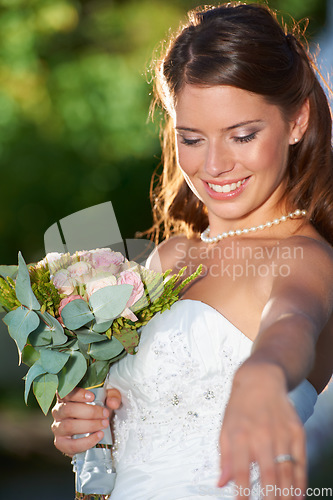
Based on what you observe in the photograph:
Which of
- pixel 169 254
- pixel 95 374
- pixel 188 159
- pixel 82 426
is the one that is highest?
pixel 188 159

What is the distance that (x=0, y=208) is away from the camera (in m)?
7.33

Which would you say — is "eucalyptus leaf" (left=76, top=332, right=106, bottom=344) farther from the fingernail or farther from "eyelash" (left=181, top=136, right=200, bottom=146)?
"eyelash" (left=181, top=136, right=200, bottom=146)

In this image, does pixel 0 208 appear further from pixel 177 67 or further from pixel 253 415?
pixel 253 415

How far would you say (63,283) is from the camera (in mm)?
2127

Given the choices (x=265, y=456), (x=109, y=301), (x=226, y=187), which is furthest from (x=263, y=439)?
(x=226, y=187)

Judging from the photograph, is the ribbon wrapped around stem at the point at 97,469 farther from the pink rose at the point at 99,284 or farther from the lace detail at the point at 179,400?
the pink rose at the point at 99,284

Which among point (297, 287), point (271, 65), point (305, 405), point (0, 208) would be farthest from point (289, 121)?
point (0, 208)

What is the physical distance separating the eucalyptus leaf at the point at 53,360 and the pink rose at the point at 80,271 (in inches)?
9.5

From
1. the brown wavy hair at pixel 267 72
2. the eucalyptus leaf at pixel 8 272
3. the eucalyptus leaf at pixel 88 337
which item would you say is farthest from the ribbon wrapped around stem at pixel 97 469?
the brown wavy hair at pixel 267 72

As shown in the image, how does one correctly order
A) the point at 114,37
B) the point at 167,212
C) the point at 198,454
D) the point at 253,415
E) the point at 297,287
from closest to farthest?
the point at 253,415, the point at 297,287, the point at 198,454, the point at 167,212, the point at 114,37

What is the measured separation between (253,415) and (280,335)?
0.35 meters

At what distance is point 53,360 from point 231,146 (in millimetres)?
894

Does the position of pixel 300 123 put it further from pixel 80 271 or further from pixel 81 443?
pixel 81 443

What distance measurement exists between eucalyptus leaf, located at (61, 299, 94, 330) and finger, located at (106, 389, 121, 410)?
407 millimetres
